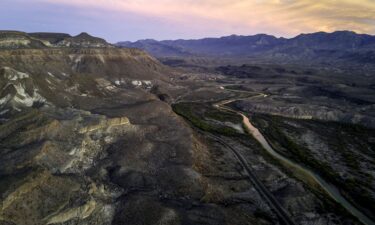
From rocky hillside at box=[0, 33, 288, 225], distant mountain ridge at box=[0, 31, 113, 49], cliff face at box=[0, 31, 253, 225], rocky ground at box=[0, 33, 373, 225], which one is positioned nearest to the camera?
cliff face at box=[0, 31, 253, 225]

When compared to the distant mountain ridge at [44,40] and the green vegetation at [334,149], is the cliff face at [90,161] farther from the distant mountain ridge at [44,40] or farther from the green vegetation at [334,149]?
the distant mountain ridge at [44,40]

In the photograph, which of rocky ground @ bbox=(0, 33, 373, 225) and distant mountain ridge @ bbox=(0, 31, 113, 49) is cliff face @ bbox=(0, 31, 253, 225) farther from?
distant mountain ridge @ bbox=(0, 31, 113, 49)

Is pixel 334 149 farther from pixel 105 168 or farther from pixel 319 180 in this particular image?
pixel 105 168

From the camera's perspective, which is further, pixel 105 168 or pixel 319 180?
pixel 319 180

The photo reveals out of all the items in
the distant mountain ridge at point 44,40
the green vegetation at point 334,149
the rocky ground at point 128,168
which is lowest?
the green vegetation at point 334,149

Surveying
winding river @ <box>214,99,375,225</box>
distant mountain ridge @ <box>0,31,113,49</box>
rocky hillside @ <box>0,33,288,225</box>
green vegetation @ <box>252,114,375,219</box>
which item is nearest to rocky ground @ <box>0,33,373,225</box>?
rocky hillside @ <box>0,33,288,225</box>

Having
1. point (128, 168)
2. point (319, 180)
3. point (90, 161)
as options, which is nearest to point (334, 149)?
point (319, 180)

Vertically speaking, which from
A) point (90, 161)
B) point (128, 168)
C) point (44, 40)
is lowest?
point (128, 168)

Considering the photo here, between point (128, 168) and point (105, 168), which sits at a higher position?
point (128, 168)

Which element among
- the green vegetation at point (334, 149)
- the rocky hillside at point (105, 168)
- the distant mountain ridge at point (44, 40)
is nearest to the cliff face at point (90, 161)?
the rocky hillside at point (105, 168)

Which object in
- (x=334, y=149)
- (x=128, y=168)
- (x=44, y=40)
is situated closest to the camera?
(x=128, y=168)

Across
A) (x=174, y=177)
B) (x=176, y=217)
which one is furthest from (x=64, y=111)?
(x=176, y=217)
